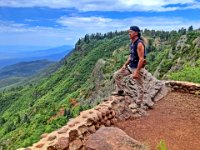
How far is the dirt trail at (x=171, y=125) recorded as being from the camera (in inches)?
516

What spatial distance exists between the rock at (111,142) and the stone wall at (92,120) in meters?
0.50

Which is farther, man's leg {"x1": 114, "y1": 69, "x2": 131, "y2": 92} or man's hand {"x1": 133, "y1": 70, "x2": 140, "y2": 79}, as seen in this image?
man's leg {"x1": 114, "y1": 69, "x2": 131, "y2": 92}

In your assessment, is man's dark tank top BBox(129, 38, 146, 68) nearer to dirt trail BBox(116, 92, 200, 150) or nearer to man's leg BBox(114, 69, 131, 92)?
man's leg BBox(114, 69, 131, 92)

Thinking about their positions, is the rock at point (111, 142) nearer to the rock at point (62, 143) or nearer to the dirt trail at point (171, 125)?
the rock at point (62, 143)

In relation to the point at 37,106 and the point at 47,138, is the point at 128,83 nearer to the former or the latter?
the point at 47,138

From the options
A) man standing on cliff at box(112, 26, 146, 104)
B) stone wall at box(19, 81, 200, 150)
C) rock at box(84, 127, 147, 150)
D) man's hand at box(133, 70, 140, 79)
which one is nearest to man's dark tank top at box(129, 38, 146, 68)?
man standing on cliff at box(112, 26, 146, 104)

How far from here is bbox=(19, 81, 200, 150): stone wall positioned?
405 inches

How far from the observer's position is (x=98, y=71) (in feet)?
456

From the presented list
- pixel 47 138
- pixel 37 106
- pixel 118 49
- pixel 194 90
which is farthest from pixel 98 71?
pixel 47 138

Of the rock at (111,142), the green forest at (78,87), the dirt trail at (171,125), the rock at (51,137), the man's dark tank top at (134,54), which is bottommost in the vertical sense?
the green forest at (78,87)

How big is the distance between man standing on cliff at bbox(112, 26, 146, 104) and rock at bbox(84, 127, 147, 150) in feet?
15.6

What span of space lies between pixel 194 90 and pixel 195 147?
663cm

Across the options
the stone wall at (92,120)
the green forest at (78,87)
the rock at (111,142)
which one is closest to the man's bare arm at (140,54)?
the stone wall at (92,120)

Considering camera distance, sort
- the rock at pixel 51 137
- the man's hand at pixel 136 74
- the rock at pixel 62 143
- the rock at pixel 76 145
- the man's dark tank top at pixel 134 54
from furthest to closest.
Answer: the man's hand at pixel 136 74, the man's dark tank top at pixel 134 54, the rock at pixel 76 145, the rock at pixel 51 137, the rock at pixel 62 143
